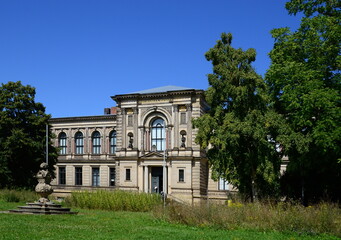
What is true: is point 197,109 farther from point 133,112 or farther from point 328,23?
point 328,23

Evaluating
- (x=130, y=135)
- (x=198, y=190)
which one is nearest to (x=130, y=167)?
(x=130, y=135)

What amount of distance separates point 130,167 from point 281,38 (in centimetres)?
2517

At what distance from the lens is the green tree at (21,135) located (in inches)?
1676

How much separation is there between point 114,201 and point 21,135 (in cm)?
1522

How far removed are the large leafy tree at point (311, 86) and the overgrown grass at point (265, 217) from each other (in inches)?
314

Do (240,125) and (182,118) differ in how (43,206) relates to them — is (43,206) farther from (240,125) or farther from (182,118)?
(182,118)

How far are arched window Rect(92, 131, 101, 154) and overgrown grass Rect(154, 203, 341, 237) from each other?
38.5 metres

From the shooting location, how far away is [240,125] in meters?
29.3

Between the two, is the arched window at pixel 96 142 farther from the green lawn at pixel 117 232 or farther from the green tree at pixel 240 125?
the green lawn at pixel 117 232

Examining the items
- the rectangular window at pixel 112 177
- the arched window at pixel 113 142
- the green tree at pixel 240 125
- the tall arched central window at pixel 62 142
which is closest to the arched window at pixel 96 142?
the arched window at pixel 113 142

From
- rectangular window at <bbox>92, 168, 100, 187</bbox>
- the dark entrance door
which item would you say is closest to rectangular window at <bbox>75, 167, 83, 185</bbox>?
rectangular window at <bbox>92, 168, 100, 187</bbox>

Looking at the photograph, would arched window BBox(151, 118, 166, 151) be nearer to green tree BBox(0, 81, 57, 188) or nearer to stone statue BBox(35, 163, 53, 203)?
green tree BBox(0, 81, 57, 188)

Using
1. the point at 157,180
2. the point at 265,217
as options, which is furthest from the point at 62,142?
the point at 265,217

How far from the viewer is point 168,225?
19250 millimetres
